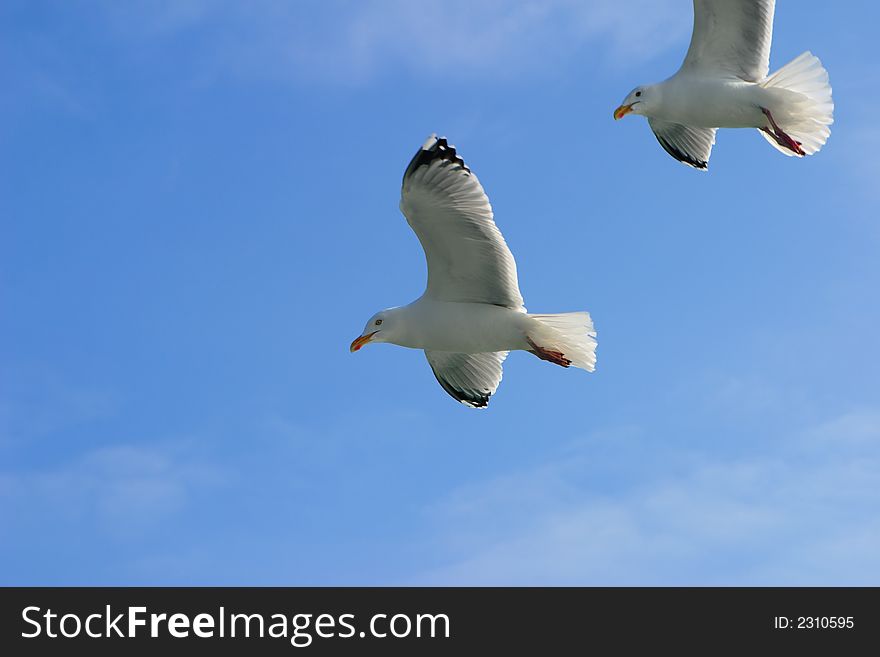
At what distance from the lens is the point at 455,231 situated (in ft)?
36.2

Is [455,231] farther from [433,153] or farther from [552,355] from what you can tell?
[552,355]

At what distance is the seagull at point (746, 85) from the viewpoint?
1305cm

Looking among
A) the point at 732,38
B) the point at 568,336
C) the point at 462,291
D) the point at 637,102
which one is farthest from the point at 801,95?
the point at 462,291

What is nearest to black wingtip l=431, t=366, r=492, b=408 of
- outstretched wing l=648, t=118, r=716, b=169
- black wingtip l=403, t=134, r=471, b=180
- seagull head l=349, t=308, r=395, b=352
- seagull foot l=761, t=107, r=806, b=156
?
seagull head l=349, t=308, r=395, b=352

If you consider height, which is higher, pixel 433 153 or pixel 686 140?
pixel 686 140

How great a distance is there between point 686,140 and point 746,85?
4.03 feet

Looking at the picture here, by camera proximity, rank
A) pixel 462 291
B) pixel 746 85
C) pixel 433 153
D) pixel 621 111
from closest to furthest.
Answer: pixel 433 153
pixel 462 291
pixel 746 85
pixel 621 111

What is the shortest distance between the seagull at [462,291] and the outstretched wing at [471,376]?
577mm

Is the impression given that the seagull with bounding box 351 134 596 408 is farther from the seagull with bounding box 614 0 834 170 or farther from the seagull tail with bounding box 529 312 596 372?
the seagull with bounding box 614 0 834 170

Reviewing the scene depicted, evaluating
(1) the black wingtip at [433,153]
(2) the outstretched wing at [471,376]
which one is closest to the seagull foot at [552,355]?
(2) the outstretched wing at [471,376]

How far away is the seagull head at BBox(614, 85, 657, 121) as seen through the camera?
1370 cm

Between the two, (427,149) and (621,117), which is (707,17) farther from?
(427,149)
